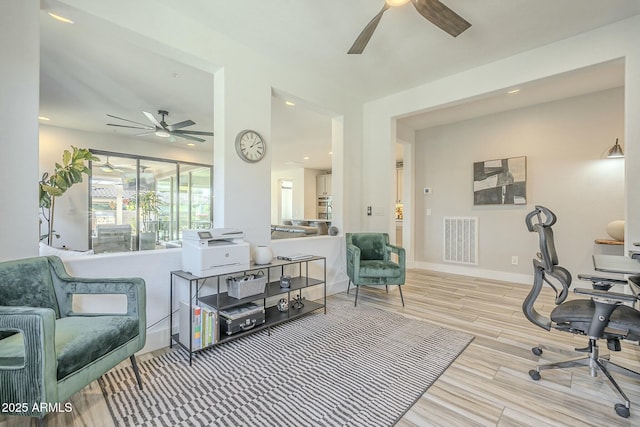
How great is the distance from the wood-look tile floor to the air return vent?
5.95ft

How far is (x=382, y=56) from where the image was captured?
2.94m

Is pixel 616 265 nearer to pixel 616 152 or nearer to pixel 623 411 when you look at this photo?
pixel 623 411

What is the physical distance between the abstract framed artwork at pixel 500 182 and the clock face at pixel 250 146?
350 cm

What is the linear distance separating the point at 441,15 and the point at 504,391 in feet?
8.35

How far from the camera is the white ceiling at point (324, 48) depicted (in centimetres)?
224

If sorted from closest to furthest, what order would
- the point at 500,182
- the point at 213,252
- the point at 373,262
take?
the point at 213,252 < the point at 373,262 < the point at 500,182

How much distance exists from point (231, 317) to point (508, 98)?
4329mm

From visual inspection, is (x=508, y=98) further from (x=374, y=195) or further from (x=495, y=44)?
(x=374, y=195)

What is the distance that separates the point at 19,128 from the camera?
1.66m

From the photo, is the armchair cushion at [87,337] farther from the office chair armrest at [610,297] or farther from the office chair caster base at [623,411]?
the office chair caster base at [623,411]

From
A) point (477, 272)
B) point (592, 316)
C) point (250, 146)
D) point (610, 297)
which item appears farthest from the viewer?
point (477, 272)

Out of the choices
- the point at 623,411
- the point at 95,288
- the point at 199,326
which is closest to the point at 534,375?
the point at 623,411

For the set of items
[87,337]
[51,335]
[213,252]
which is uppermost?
[213,252]

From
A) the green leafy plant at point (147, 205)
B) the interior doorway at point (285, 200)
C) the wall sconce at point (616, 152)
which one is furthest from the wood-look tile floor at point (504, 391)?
the interior doorway at point (285, 200)
